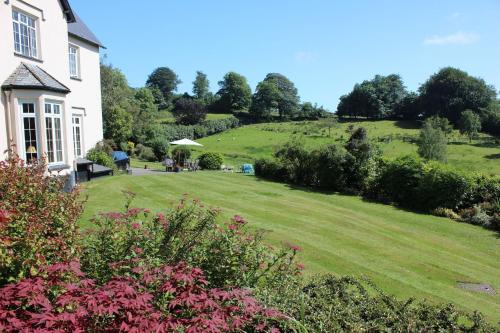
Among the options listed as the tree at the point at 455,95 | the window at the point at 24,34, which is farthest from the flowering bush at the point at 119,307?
the tree at the point at 455,95

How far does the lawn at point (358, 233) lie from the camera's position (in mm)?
9391

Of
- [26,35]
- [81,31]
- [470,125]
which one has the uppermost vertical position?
[81,31]

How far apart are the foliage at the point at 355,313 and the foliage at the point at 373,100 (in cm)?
8989

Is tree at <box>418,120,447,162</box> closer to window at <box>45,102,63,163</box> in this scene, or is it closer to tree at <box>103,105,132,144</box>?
tree at <box>103,105,132,144</box>

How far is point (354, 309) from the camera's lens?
15.5ft

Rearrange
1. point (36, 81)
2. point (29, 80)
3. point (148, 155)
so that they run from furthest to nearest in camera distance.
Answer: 1. point (148, 155)
2. point (36, 81)
3. point (29, 80)

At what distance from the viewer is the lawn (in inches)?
370

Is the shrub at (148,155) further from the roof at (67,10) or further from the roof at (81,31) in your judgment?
the roof at (67,10)

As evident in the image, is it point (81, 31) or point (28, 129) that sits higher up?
point (81, 31)

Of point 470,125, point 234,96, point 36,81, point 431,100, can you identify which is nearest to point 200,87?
point 234,96

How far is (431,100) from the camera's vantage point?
273 feet

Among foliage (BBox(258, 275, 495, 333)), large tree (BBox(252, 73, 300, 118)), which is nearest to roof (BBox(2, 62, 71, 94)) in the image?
foliage (BBox(258, 275, 495, 333))

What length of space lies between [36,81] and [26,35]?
2066 mm

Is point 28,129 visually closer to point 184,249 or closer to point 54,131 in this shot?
point 54,131
